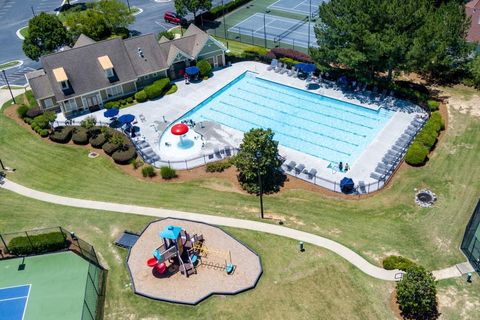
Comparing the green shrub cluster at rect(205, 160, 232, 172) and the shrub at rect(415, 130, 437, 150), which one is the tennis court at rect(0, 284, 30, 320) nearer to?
the green shrub cluster at rect(205, 160, 232, 172)

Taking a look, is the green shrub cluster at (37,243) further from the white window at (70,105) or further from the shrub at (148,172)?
the white window at (70,105)

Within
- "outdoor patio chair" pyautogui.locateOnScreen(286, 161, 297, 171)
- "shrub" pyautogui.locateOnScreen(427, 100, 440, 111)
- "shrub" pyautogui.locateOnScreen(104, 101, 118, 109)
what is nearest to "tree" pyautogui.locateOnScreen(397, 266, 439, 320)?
"outdoor patio chair" pyautogui.locateOnScreen(286, 161, 297, 171)

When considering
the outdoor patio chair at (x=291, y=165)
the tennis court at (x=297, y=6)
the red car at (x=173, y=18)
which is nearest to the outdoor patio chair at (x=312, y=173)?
the outdoor patio chair at (x=291, y=165)

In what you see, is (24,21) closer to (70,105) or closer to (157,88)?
(70,105)

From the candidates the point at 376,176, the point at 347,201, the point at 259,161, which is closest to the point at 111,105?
the point at 259,161

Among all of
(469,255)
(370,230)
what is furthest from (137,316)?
(469,255)

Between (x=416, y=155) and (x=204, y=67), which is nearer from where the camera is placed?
(x=416, y=155)
